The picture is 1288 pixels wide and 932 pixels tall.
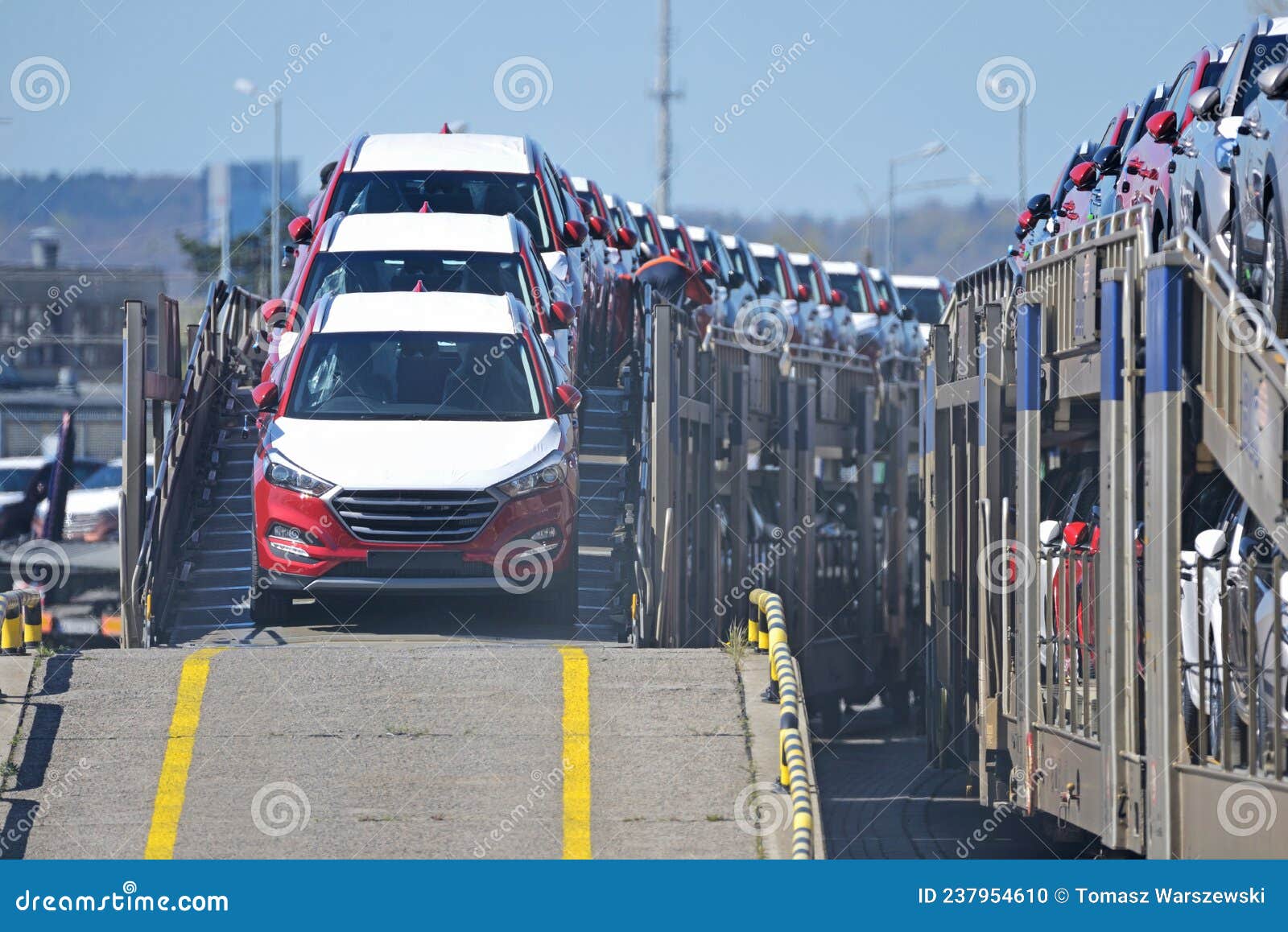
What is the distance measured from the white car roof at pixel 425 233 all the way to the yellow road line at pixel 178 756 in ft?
15.8

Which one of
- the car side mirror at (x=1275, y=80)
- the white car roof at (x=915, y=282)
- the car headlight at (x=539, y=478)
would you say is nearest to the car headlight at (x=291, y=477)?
the car headlight at (x=539, y=478)

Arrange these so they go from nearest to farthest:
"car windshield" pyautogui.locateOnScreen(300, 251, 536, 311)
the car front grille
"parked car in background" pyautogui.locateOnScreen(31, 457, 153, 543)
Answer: the car front grille → "car windshield" pyautogui.locateOnScreen(300, 251, 536, 311) → "parked car in background" pyautogui.locateOnScreen(31, 457, 153, 543)

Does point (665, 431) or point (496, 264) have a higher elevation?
point (496, 264)

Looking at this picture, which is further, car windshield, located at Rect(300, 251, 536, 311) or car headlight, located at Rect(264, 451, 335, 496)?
car windshield, located at Rect(300, 251, 536, 311)

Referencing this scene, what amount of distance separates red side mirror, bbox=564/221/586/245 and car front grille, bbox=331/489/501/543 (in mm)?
4328

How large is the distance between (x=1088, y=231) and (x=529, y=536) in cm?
440

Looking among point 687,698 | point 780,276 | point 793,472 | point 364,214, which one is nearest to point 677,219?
point 780,276

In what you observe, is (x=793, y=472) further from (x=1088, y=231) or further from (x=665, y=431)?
(x=1088, y=231)

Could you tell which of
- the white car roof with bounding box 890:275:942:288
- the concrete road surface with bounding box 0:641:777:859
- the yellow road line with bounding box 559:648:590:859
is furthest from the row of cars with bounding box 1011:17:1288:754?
the white car roof with bounding box 890:275:942:288

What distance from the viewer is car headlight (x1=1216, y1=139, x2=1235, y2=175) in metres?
11.8

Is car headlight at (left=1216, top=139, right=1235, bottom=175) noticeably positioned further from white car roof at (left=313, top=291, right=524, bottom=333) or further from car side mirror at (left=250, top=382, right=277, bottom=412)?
car side mirror at (left=250, top=382, right=277, bottom=412)

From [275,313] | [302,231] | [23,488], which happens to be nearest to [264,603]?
[275,313]

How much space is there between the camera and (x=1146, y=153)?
46.8 feet

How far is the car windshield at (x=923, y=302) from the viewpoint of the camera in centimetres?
3972
